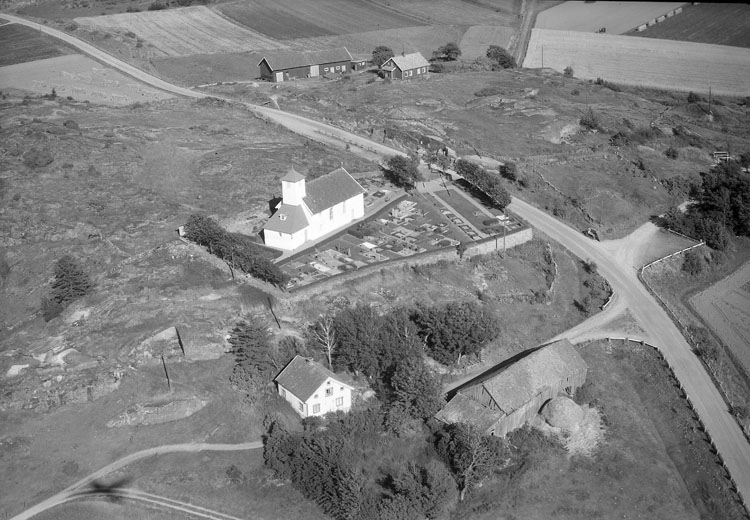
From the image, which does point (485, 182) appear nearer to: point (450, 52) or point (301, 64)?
point (301, 64)

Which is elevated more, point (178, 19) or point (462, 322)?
point (462, 322)

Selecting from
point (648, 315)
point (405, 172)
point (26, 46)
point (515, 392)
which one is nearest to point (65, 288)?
point (405, 172)

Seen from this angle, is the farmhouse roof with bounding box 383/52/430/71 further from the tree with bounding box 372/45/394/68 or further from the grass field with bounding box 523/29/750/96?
the grass field with bounding box 523/29/750/96

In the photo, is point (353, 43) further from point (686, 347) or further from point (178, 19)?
point (686, 347)

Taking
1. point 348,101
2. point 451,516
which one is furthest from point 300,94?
point 451,516

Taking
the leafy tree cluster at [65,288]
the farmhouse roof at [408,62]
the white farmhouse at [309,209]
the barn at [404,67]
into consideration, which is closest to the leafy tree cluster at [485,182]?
the white farmhouse at [309,209]

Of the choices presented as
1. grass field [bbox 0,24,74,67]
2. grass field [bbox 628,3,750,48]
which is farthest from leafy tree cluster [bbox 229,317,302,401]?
grass field [bbox 628,3,750,48]
